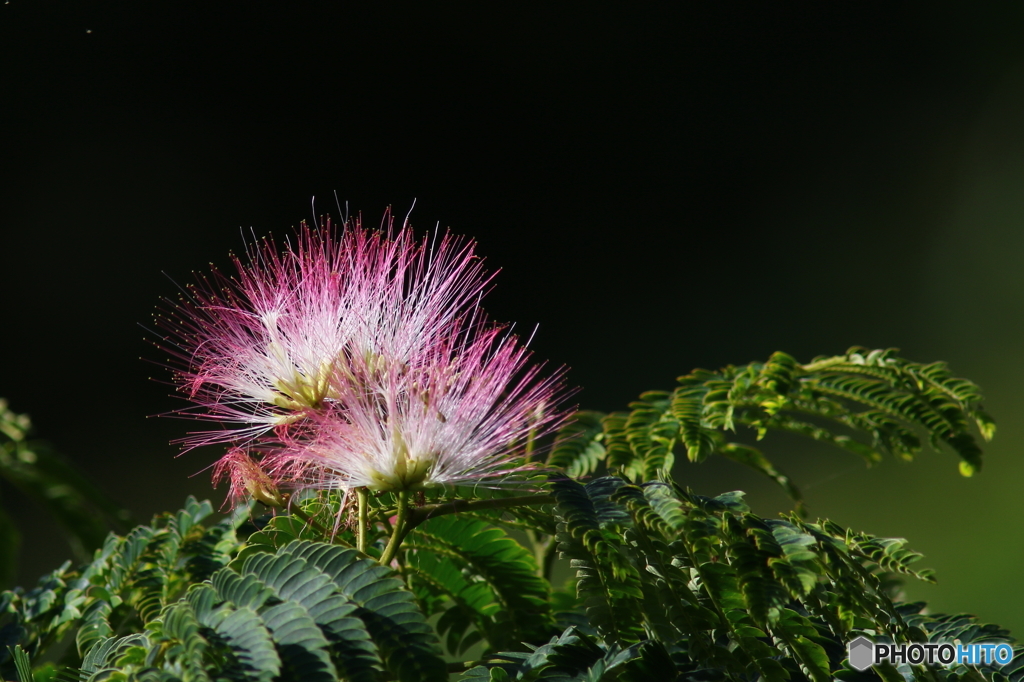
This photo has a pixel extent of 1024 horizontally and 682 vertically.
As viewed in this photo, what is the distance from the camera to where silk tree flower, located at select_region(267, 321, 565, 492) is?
0.99 meters

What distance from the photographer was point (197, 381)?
116 centimetres

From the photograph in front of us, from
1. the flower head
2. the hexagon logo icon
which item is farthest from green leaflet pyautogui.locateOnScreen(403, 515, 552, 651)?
the hexagon logo icon

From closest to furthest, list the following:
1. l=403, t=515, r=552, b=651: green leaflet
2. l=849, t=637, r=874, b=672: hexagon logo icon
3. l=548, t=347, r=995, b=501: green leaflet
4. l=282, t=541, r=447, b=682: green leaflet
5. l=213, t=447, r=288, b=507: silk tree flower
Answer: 1. l=282, t=541, r=447, b=682: green leaflet
2. l=849, t=637, r=874, b=672: hexagon logo icon
3. l=213, t=447, r=288, b=507: silk tree flower
4. l=403, t=515, r=552, b=651: green leaflet
5. l=548, t=347, r=995, b=501: green leaflet

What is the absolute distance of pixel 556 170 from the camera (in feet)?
19.3

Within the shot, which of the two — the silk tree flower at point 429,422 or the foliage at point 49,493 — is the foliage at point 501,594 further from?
the foliage at point 49,493

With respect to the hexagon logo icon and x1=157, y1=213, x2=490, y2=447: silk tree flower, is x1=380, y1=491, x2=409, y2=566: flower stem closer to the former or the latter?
x1=157, y1=213, x2=490, y2=447: silk tree flower

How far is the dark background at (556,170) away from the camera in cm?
533

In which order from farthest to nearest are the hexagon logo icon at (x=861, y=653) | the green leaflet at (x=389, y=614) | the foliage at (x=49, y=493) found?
the foliage at (x=49, y=493) → the hexagon logo icon at (x=861, y=653) → the green leaflet at (x=389, y=614)

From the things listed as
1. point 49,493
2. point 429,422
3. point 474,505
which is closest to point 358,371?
point 429,422

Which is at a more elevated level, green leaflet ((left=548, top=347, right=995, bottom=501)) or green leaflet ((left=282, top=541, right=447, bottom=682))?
green leaflet ((left=548, top=347, right=995, bottom=501))

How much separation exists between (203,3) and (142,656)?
5307 mm

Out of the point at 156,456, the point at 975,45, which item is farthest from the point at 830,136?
the point at 156,456

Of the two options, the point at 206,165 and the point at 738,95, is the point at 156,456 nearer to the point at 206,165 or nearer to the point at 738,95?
the point at 206,165

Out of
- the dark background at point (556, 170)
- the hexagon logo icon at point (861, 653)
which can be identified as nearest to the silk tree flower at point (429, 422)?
the hexagon logo icon at point (861, 653)
